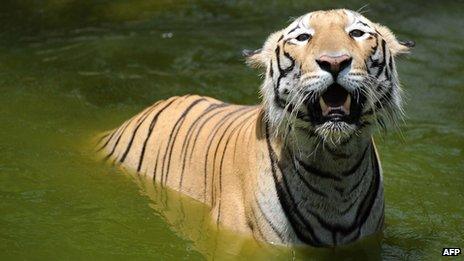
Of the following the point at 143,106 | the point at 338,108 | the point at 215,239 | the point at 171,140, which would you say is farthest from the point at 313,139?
the point at 143,106

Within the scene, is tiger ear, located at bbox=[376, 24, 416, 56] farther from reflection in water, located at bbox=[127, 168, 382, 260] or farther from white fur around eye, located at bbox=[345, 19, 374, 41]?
reflection in water, located at bbox=[127, 168, 382, 260]

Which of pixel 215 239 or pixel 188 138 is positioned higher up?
pixel 188 138

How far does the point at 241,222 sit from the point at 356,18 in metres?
0.89

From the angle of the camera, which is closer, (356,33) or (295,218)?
(356,33)

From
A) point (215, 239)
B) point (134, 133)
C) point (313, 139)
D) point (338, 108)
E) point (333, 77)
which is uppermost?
point (333, 77)

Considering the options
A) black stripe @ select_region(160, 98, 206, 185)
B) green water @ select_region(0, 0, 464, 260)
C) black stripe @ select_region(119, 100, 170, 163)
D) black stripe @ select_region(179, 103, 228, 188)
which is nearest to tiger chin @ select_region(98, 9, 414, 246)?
green water @ select_region(0, 0, 464, 260)

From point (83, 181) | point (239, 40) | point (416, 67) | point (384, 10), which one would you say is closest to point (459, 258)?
point (83, 181)

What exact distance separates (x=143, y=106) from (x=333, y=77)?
2.54m

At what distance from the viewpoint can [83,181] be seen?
4070 millimetres

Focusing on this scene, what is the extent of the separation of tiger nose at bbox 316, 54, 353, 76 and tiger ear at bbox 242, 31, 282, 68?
0.44 meters

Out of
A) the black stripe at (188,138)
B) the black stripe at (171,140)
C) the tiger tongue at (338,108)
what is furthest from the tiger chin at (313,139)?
the black stripe at (171,140)

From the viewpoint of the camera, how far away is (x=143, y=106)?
5152 mm

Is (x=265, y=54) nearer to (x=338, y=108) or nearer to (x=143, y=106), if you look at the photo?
(x=338, y=108)

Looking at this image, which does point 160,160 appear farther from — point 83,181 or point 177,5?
point 177,5
